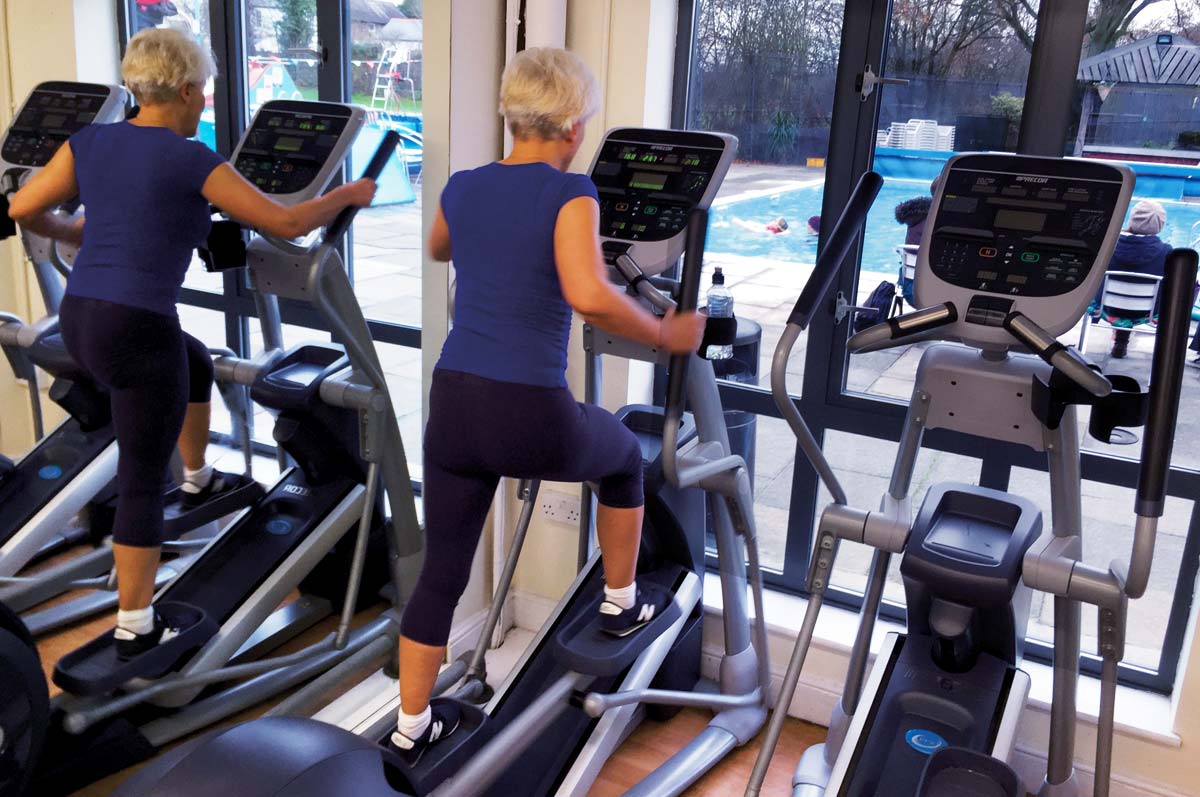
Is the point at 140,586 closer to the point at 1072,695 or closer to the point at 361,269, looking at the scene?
the point at 361,269

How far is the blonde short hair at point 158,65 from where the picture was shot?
2293 mm

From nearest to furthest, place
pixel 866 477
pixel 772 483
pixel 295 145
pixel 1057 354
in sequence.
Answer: pixel 1057 354, pixel 295 145, pixel 772 483, pixel 866 477

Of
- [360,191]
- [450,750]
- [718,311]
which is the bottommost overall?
[450,750]

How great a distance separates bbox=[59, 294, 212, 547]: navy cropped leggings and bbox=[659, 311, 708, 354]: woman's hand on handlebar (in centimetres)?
125

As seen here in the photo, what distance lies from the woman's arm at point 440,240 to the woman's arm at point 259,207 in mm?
364

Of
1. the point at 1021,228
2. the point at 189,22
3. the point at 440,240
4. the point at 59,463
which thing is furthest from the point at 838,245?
the point at 59,463

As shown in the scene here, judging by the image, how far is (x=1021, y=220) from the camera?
2.08 m

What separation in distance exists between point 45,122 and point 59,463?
106 centimetres

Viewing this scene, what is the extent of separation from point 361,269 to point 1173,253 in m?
2.18

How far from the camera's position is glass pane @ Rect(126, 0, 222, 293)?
2.61 meters

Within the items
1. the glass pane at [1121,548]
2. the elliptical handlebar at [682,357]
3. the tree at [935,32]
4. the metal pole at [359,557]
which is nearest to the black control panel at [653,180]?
the elliptical handlebar at [682,357]

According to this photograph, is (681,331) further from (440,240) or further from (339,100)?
(339,100)

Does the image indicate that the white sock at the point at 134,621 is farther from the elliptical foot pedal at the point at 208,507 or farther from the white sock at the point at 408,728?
the white sock at the point at 408,728

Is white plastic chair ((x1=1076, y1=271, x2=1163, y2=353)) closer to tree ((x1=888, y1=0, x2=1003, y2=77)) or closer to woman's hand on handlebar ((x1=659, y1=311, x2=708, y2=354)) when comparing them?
tree ((x1=888, y1=0, x2=1003, y2=77))
